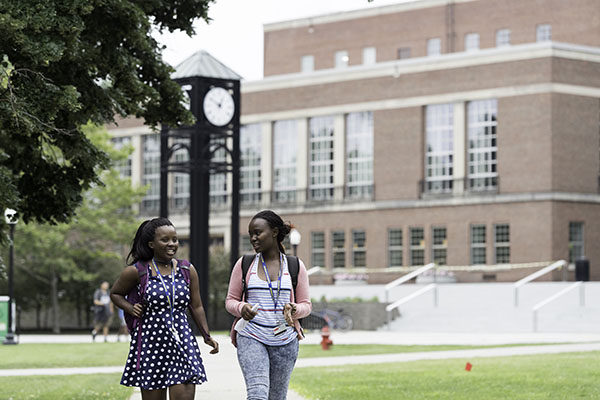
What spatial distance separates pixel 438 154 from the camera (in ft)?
186

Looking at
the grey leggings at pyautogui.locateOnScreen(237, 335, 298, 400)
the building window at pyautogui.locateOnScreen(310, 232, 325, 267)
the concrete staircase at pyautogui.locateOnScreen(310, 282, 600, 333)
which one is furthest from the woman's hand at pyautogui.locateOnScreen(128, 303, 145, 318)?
the building window at pyautogui.locateOnScreen(310, 232, 325, 267)

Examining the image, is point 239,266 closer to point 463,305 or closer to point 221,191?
point 463,305

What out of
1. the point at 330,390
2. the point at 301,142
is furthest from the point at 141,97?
the point at 301,142

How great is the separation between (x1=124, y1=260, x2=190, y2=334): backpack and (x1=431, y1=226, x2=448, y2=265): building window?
4719 centimetres

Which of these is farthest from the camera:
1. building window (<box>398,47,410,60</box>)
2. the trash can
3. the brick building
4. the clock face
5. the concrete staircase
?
building window (<box>398,47,410,60</box>)

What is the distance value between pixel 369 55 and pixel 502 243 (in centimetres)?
2386

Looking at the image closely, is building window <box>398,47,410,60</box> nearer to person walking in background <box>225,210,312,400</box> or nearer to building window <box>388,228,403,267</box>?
building window <box>388,228,403,267</box>

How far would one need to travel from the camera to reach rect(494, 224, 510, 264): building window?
53.6 metres

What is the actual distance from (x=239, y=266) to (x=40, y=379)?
10581 mm

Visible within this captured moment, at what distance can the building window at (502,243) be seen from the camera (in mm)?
53631

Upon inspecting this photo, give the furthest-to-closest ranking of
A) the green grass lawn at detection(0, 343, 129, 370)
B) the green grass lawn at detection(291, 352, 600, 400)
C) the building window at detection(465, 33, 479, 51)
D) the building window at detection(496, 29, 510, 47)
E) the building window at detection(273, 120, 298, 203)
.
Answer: the building window at detection(465, 33, 479, 51)
the building window at detection(496, 29, 510, 47)
the building window at detection(273, 120, 298, 203)
the green grass lawn at detection(0, 343, 129, 370)
the green grass lawn at detection(291, 352, 600, 400)

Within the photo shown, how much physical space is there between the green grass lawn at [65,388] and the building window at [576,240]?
37.4 m

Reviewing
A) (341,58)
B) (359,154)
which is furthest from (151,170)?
(341,58)

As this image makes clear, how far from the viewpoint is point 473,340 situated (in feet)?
104
